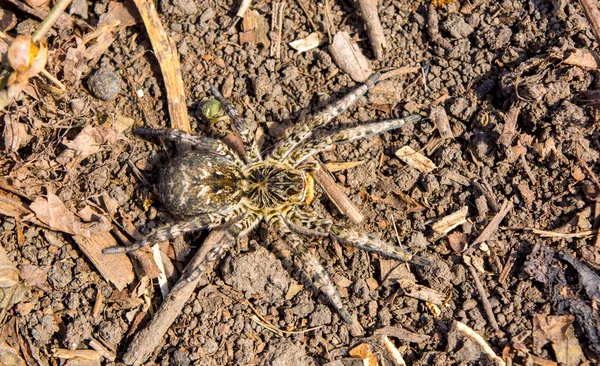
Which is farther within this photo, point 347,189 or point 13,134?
point 347,189

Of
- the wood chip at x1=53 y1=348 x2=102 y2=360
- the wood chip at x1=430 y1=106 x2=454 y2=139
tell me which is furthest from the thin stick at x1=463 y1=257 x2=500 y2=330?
the wood chip at x1=53 y1=348 x2=102 y2=360

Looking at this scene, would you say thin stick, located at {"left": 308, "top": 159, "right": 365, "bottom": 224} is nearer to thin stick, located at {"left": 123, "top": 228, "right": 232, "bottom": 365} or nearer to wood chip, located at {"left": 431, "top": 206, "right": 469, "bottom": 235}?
wood chip, located at {"left": 431, "top": 206, "right": 469, "bottom": 235}

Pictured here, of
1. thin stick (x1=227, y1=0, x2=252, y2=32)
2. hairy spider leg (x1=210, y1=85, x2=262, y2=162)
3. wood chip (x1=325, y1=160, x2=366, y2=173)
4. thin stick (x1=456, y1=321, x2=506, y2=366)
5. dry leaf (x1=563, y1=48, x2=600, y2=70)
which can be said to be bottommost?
thin stick (x1=456, y1=321, x2=506, y2=366)

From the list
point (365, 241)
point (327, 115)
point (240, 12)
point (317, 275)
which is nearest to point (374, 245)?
point (365, 241)

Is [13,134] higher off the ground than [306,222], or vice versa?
[13,134]

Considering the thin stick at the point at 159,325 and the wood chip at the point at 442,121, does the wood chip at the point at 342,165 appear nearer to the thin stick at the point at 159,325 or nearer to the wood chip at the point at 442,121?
the wood chip at the point at 442,121

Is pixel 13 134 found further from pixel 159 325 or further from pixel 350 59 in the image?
pixel 350 59
